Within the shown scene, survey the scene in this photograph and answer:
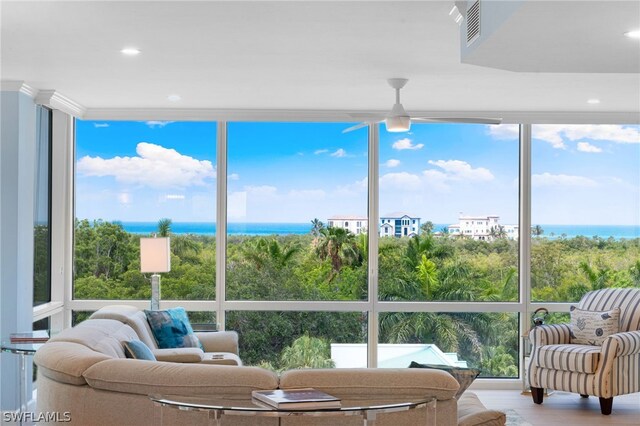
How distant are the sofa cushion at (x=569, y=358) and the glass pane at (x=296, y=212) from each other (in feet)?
5.99

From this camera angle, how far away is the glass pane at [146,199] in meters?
8.23

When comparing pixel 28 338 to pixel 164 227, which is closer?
pixel 28 338

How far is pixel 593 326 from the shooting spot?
7.41 m

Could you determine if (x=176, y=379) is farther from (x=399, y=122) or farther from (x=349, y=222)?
(x=349, y=222)

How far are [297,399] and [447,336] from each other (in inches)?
200

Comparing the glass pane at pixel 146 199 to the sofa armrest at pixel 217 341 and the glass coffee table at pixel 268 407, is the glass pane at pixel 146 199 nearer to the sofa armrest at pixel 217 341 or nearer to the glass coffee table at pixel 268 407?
the sofa armrest at pixel 217 341

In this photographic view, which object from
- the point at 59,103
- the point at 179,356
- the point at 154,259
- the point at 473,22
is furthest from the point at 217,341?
the point at 473,22

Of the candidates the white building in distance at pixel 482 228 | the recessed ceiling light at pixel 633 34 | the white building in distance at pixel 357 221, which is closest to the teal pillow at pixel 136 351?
the recessed ceiling light at pixel 633 34

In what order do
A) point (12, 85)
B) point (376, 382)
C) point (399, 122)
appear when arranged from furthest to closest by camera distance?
point (399, 122) → point (12, 85) → point (376, 382)

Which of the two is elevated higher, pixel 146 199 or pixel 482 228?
pixel 146 199

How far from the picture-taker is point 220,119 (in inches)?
319

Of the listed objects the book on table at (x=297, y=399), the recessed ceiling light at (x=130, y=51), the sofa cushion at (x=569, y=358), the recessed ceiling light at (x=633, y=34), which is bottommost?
the sofa cushion at (x=569, y=358)

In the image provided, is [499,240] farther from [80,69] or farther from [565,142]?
[80,69]

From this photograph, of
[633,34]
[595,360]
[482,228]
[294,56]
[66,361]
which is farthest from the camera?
[482,228]
